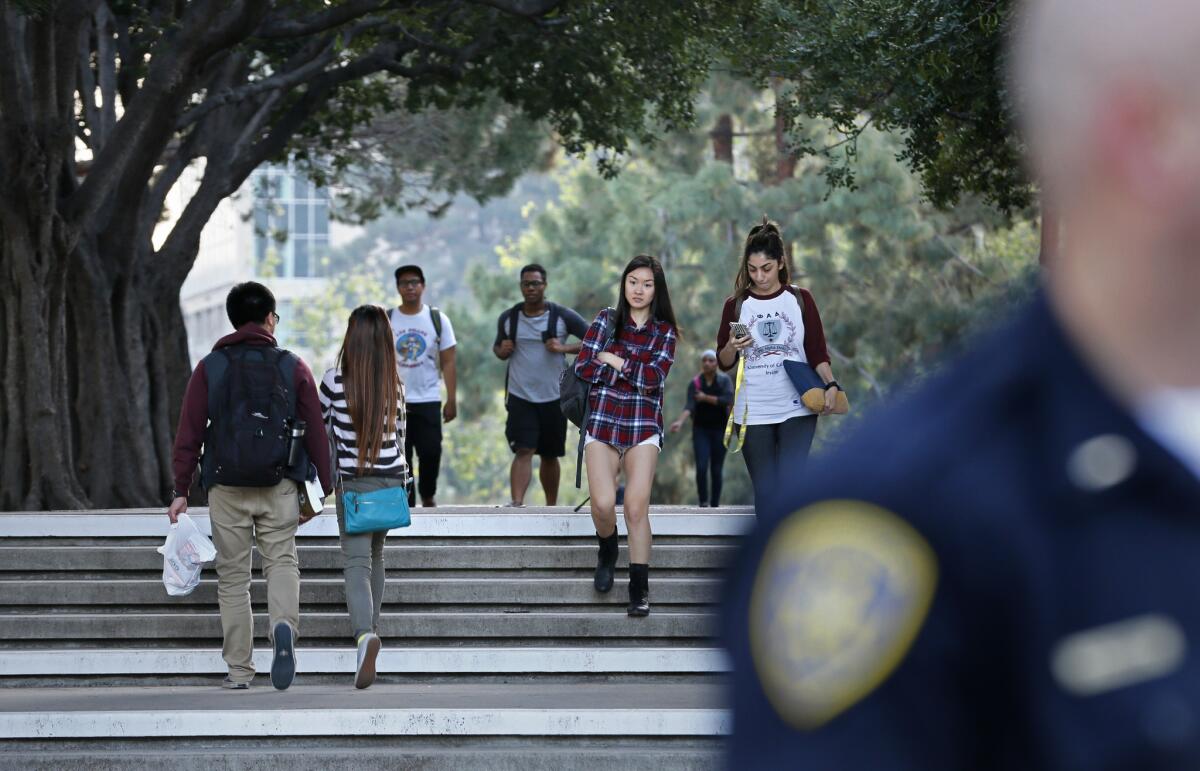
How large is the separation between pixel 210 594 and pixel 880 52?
244 inches

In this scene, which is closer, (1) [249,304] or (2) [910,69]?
(1) [249,304]

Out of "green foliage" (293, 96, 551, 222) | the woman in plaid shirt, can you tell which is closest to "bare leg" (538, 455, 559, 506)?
the woman in plaid shirt

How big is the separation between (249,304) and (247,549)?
1174 mm

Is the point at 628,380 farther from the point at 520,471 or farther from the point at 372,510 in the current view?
the point at 520,471

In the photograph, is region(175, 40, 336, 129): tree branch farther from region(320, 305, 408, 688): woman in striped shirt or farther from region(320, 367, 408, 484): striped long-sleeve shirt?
region(320, 305, 408, 688): woman in striped shirt

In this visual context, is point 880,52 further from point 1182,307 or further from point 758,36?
point 1182,307

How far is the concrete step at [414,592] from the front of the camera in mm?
10008

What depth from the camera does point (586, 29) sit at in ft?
52.0

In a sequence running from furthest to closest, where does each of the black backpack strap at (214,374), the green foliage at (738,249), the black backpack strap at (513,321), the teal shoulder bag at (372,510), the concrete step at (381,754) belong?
the green foliage at (738,249) → the black backpack strap at (513,321) → the teal shoulder bag at (372,510) → the black backpack strap at (214,374) → the concrete step at (381,754)

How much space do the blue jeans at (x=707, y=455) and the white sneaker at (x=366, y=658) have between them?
724cm

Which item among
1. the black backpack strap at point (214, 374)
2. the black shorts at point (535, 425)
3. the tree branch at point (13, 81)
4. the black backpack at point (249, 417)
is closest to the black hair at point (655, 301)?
the black backpack at point (249, 417)

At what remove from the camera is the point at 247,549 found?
8.58 m

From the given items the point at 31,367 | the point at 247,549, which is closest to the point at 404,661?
the point at 247,549

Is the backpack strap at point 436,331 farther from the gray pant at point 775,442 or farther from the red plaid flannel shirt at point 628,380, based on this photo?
the gray pant at point 775,442
